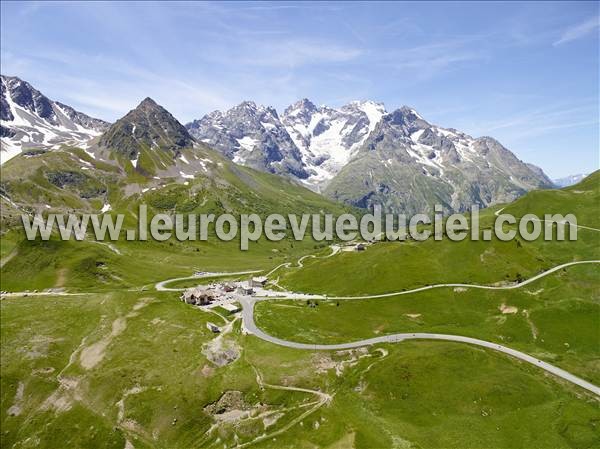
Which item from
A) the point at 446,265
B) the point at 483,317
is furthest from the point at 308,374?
the point at 446,265

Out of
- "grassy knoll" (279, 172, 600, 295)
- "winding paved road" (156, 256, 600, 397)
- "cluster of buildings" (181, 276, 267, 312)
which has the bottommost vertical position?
"winding paved road" (156, 256, 600, 397)

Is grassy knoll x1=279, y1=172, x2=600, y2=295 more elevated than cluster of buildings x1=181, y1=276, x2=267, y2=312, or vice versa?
grassy knoll x1=279, y1=172, x2=600, y2=295

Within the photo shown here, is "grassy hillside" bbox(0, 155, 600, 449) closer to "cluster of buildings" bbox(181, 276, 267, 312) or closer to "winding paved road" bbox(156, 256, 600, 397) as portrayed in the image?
"winding paved road" bbox(156, 256, 600, 397)

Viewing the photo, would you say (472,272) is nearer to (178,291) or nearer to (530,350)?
(530,350)

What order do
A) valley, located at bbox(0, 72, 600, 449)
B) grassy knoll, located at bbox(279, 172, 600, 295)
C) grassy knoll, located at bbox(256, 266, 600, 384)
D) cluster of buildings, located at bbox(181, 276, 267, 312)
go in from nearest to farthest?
valley, located at bbox(0, 72, 600, 449) → grassy knoll, located at bbox(256, 266, 600, 384) → cluster of buildings, located at bbox(181, 276, 267, 312) → grassy knoll, located at bbox(279, 172, 600, 295)

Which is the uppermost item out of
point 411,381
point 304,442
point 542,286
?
point 542,286

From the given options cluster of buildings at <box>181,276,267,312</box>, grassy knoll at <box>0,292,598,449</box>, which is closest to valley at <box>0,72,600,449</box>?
grassy knoll at <box>0,292,598,449</box>

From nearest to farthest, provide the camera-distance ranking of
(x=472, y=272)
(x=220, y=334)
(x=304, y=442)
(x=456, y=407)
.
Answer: (x=304, y=442) < (x=456, y=407) < (x=220, y=334) < (x=472, y=272)

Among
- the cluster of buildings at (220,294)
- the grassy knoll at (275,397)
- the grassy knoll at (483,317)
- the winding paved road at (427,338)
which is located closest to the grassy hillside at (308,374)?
the grassy knoll at (275,397)

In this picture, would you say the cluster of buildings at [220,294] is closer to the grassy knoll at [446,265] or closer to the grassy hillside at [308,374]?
the grassy hillside at [308,374]

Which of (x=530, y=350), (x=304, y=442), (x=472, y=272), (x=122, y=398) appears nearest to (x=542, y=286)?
(x=472, y=272)

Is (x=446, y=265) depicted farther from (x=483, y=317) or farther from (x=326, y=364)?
(x=326, y=364)
